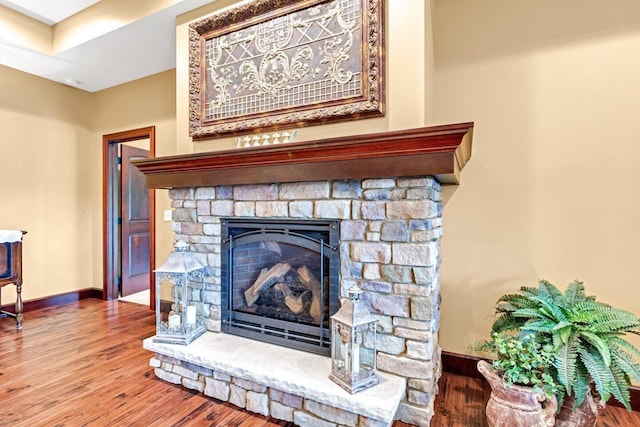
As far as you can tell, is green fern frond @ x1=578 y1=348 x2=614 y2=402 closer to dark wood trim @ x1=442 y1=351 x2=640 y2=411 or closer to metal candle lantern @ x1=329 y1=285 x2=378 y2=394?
dark wood trim @ x1=442 y1=351 x2=640 y2=411

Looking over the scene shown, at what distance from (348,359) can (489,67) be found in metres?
2.09

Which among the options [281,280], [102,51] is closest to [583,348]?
[281,280]

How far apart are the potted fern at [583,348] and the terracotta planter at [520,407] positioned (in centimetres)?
11

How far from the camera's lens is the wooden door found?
4289 millimetres

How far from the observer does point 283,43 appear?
7.25 ft

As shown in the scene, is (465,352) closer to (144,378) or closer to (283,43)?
(144,378)

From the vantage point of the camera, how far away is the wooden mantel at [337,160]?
1.62 m

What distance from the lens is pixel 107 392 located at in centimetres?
211

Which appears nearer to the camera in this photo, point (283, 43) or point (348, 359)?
point (348, 359)

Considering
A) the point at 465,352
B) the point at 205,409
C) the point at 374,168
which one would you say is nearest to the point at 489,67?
the point at 374,168

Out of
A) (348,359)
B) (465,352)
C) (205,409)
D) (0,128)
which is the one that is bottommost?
(205,409)

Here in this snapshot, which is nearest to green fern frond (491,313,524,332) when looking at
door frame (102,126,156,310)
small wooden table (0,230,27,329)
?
door frame (102,126,156,310)

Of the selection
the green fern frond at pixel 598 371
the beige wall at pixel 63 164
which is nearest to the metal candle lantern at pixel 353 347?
the green fern frond at pixel 598 371

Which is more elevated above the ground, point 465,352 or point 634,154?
point 634,154
